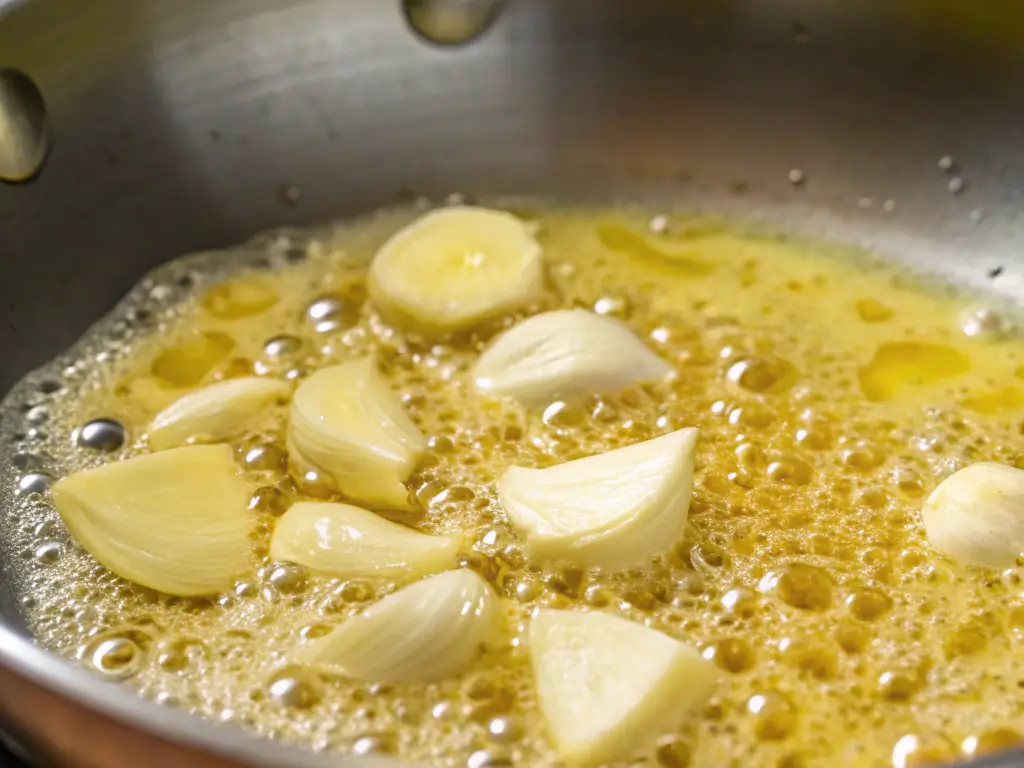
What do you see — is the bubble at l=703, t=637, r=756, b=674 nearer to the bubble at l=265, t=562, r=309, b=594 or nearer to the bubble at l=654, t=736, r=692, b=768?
the bubble at l=654, t=736, r=692, b=768

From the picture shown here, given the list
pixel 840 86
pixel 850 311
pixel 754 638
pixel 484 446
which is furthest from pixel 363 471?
pixel 840 86

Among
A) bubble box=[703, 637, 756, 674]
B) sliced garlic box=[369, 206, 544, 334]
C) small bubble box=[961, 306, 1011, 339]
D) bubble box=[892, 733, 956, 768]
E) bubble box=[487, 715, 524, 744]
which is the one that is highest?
sliced garlic box=[369, 206, 544, 334]

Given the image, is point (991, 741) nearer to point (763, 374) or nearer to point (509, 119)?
point (763, 374)

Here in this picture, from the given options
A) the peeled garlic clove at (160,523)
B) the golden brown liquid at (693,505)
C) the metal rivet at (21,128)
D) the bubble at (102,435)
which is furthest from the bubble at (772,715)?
the metal rivet at (21,128)

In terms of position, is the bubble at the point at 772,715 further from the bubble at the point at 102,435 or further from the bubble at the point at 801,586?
the bubble at the point at 102,435

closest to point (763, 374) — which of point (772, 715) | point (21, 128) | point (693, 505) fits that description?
point (693, 505)

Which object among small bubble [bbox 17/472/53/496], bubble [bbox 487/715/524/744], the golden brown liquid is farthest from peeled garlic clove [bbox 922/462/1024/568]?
small bubble [bbox 17/472/53/496]

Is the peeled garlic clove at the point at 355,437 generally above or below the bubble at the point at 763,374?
above
